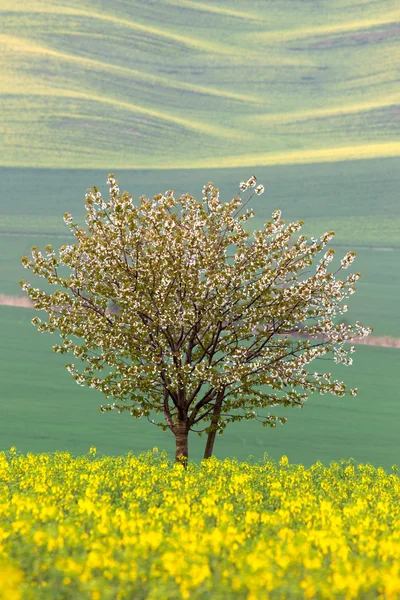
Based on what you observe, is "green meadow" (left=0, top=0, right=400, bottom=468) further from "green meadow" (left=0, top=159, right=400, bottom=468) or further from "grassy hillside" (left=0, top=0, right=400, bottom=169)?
"grassy hillside" (left=0, top=0, right=400, bottom=169)

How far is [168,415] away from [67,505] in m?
12.0

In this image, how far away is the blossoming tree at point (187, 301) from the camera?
87.4 feet

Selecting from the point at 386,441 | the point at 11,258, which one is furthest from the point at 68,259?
the point at 11,258

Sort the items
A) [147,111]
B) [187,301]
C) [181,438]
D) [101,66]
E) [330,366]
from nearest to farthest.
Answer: [187,301] → [181,438] → [330,366] → [147,111] → [101,66]

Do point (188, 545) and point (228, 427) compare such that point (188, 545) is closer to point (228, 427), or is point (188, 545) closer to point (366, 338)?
point (228, 427)

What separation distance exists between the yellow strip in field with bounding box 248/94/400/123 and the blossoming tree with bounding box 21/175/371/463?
15184 cm

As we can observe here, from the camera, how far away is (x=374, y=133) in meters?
166

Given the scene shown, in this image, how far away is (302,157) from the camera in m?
150

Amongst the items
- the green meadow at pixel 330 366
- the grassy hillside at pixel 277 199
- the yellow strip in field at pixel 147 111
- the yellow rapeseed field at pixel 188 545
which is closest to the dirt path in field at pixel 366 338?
the green meadow at pixel 330 366

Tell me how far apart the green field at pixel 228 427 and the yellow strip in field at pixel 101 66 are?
136922mm

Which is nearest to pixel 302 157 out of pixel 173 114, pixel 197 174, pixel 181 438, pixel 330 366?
pixel 197 174

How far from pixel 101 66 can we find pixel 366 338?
448 feet

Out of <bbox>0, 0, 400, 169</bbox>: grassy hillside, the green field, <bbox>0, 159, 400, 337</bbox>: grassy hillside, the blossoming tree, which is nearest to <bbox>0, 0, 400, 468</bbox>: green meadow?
the green field

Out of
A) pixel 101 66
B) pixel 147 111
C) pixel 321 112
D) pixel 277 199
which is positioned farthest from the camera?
pixel 101 66
